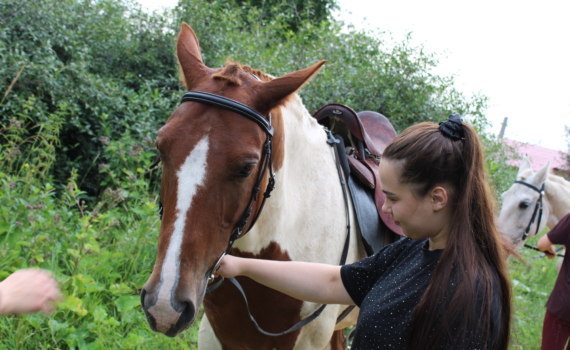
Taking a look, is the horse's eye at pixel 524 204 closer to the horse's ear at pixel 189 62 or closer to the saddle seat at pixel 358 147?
the saddle seat at pixel 358 147

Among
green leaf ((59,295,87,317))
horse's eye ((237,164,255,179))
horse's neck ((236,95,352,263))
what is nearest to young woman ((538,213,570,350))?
horse's neck ((236,95,352,263))

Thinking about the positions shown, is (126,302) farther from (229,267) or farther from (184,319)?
(184,319)

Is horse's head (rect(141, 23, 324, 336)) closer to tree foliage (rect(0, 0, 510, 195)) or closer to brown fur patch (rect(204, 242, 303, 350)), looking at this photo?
brown fur patch (rect(204, 242, 303, 350))

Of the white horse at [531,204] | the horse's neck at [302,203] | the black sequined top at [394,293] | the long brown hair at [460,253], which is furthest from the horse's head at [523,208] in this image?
the long brown hair at [460,253]

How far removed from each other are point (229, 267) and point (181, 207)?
0.39 m

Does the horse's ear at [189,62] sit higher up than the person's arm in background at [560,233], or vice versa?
the horse's ear at [189,62]

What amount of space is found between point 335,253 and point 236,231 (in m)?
0.78

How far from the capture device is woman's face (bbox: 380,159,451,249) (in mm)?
1348

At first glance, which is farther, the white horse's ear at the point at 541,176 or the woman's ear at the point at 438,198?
the white horse's ear at the point at 541,176

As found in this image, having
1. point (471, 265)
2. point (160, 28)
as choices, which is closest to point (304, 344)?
point (471, 265)

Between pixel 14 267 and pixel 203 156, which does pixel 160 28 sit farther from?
pixel 203 156

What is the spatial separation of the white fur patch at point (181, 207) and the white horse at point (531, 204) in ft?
13.4

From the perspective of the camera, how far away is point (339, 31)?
7.63 m

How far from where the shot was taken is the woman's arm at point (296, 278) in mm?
1693
